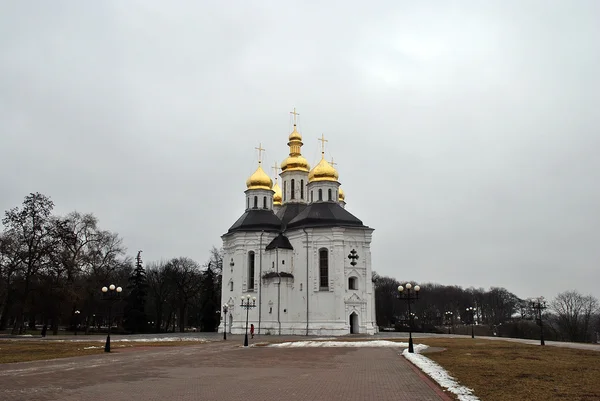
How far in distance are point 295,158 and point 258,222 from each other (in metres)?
10.1

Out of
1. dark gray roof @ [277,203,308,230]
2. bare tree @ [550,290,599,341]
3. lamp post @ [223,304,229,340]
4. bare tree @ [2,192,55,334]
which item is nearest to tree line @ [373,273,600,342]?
bare tree @ [550,290,599,341]

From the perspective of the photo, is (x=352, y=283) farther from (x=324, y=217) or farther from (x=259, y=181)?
(x=259, y=181)

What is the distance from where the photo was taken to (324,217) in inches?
1941

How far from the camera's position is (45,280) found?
141 feet

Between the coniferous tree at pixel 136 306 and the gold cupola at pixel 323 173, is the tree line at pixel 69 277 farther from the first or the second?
the gold cupola at pixel 323 173

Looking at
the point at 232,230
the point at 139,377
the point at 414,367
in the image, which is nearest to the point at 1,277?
the point at 232,230

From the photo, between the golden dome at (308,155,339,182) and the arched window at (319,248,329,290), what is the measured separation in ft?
26.6

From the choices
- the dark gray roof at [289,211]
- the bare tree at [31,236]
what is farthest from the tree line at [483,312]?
the bare tree at [31,236]

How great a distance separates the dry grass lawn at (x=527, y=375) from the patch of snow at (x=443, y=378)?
23 cm

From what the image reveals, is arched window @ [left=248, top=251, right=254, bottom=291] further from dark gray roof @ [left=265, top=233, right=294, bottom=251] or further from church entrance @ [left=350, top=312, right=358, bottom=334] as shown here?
church entrance @ [left=350, top=312, right=358, bottom=334]

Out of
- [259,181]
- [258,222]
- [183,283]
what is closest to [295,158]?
[259,181]

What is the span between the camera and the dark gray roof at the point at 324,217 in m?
48.8

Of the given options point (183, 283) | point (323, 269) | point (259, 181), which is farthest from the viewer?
point (183, 283)

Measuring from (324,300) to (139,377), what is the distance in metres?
33.0
